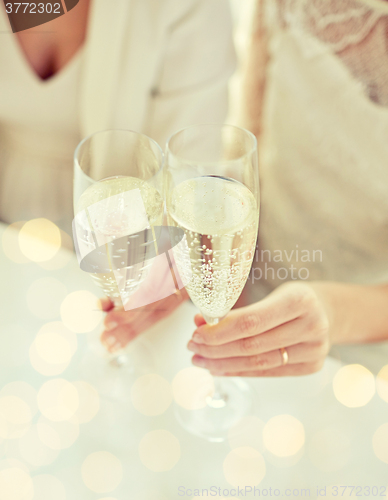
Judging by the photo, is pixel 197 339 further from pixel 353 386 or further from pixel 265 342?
pixel 353 386

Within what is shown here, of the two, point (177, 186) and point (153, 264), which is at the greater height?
point (177, 186)

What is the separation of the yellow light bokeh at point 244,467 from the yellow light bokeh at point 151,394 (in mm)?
113

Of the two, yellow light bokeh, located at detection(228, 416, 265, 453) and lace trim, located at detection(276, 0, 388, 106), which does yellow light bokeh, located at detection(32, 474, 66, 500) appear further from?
lace trim, located at detection(276, 0, 388, 106)

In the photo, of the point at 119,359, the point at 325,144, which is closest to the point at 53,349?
the point at 119,359

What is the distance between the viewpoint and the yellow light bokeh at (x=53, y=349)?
610 mm

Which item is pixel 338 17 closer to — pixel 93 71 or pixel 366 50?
pixel 366 50

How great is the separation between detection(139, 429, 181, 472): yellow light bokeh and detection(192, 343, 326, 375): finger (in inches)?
4.1

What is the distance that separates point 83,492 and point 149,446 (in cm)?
9

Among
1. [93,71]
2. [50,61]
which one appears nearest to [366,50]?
[93,71]

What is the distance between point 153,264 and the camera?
0.50 meters

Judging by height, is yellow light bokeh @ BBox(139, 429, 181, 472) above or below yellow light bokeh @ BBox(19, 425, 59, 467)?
below

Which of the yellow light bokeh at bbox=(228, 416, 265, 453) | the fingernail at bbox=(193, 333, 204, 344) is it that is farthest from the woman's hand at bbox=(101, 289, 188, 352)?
the yellow light bokeh at bbox=(228, 416, 265, 453)

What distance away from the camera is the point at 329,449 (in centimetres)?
53

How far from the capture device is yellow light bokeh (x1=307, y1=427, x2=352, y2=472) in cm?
52
